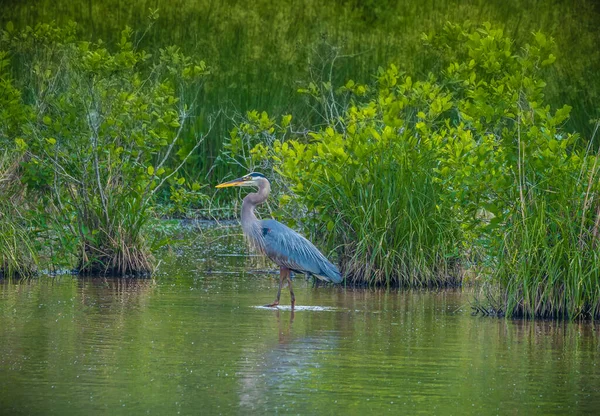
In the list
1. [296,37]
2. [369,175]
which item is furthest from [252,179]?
[296,37]

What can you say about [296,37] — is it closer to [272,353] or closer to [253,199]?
[253,199]

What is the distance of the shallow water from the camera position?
7336 mm

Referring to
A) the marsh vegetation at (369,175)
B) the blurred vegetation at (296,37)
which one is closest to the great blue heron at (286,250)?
the marsh vegetation at (369,175)

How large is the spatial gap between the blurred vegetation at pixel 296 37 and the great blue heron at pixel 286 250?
19.0 feet

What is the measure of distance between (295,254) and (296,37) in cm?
1038

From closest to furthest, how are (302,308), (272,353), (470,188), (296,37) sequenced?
(272,353), (470,188), (302,308), (296,37)

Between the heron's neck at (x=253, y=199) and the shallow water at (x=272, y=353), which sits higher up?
the heron's neck at (x=253, y=199)

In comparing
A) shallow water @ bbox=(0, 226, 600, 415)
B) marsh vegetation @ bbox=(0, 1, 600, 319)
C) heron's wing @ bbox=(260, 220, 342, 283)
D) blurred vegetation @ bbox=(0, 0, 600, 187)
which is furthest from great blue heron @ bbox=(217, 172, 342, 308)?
blurred vegetation @ bbox=(0, 0, 600, 187)

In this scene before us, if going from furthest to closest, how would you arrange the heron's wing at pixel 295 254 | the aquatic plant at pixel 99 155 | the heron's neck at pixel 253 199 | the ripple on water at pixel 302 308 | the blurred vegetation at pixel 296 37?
the blurred vegetation at pixel 296 37
the aquatic plant at pixel 99 155
the heron's neck at pixel 253 199
the heron's wing at pixel 295 254
the ripple on water at pixel 302 308

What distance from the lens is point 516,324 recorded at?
408 inches

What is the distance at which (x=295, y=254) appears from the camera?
1190cm

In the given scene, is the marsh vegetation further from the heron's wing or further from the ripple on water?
the ripple on water

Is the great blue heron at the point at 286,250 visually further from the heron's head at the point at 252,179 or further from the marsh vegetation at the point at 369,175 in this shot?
the marsh vegetation at the point at 369,175

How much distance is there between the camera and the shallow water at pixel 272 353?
7.34 metres
